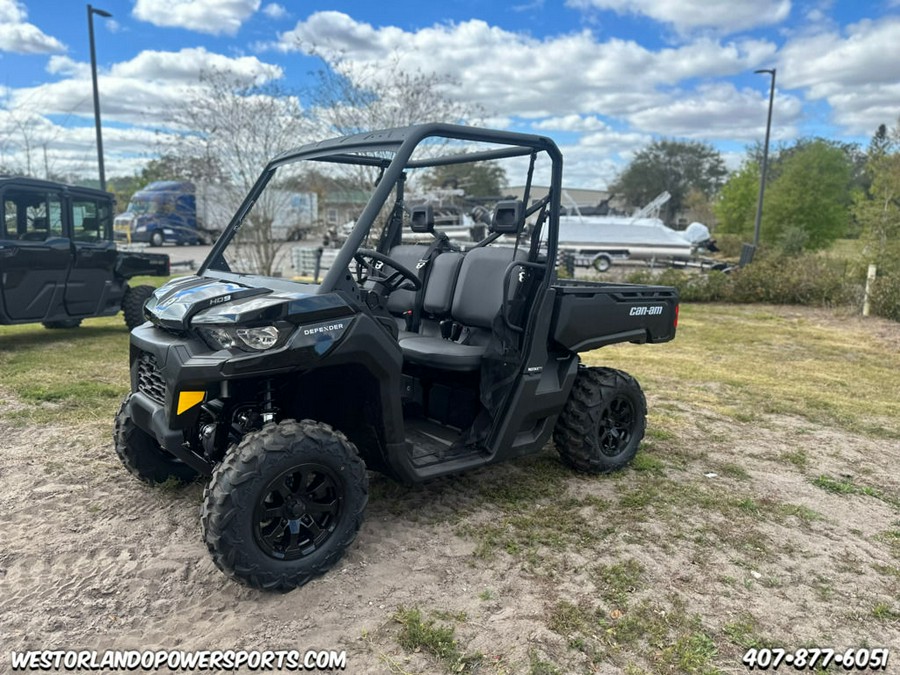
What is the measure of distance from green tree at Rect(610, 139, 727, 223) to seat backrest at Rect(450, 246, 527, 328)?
49.3 meters

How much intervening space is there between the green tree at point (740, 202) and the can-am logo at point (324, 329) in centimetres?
3131

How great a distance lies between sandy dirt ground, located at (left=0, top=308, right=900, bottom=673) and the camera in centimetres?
266

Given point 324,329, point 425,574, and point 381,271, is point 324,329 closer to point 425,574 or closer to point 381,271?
point 381,271

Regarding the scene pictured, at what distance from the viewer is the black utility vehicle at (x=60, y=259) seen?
748 cm

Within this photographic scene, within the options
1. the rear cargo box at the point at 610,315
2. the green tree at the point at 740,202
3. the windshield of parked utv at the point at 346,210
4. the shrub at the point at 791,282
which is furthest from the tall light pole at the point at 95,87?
the green tree at the point at 740,202

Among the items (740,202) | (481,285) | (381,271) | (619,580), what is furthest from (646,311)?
(740,202)

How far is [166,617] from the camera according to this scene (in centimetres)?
277

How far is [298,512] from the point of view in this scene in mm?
3000

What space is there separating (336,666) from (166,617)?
77 cm

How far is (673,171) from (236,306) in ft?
175

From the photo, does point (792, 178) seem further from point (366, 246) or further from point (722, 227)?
point (366, 246)

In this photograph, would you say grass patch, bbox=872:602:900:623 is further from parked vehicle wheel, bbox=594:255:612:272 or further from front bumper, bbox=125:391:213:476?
parked vehicle wheel, bbox=594:255:612:272

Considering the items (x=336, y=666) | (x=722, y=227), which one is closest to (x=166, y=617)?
(x=336, y=666)
